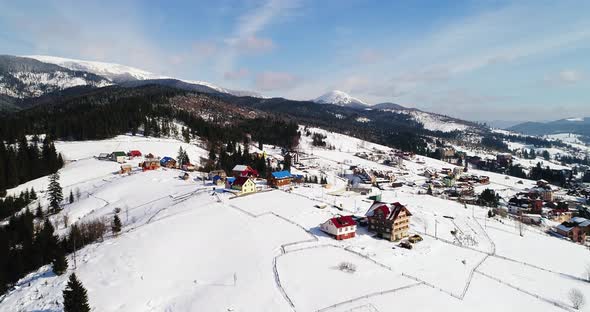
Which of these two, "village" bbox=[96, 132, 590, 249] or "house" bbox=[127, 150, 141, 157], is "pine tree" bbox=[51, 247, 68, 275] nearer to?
"village" bbox=[96, 132, 590, 249]

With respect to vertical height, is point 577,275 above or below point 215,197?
below

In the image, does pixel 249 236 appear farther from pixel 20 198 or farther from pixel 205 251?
pixel 20 198

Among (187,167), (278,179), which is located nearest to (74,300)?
(278,179)

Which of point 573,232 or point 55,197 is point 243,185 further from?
point 573,232

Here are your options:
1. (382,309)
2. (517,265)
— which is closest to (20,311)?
(382,309)

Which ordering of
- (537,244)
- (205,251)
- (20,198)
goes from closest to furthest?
1. (205,251)
2. (537,244)
3. (20,198)

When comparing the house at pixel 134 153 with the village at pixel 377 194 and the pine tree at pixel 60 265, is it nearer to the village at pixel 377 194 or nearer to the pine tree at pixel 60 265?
the village at pixel 377 194

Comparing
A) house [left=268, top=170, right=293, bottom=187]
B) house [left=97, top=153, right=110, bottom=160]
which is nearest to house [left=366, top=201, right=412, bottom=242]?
house [left=268, top=170, right=293, bottom=187]
